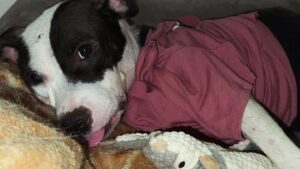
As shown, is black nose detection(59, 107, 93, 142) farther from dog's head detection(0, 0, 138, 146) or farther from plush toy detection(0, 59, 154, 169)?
plush toy detection(0, 59, 154, 169)

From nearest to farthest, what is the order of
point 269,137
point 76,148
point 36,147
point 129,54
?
point 36,147
point 76,148
point 269,137
point 129,54

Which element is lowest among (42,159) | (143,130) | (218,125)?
(143,130)

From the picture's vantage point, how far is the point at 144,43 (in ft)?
5.55

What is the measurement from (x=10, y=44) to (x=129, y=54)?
1.27 feet

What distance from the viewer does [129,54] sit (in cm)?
160

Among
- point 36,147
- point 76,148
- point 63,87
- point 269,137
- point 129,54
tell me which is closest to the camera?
point 36,147

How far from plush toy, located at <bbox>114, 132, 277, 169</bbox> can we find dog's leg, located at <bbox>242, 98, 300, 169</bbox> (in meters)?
0.12

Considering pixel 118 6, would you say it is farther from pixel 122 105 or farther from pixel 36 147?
pixel 36 147

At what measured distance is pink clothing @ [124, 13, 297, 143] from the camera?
1.36 metres

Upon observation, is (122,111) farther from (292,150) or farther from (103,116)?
(292,150)

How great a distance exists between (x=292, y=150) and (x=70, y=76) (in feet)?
2.05

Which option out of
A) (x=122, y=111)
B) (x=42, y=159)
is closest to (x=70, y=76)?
(x=122, y=111)

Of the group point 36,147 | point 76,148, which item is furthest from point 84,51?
point 36,147

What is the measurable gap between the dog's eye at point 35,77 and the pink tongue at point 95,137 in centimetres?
24
